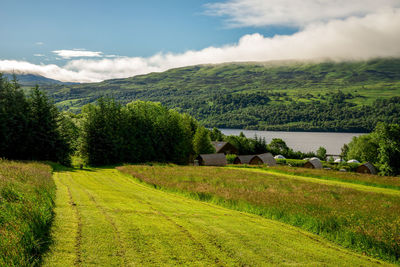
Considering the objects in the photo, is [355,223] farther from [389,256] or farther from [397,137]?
[397,137]

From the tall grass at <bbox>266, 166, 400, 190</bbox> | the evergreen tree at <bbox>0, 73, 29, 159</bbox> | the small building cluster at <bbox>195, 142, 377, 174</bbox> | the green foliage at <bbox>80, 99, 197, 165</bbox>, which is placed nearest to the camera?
the tall grass at <bbox>266, 166, 400, 190</bbox>

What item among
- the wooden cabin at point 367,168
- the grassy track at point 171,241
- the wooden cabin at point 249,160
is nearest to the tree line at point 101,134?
the wooden cabin at point 367,168

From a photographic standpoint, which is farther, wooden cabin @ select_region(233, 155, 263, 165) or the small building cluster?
wooden cabin @ select_region(233, 155, 263, 165)

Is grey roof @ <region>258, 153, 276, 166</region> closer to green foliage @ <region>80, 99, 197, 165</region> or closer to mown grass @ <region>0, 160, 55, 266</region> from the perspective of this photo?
green foliage @ <region>80, 99, 197, 165</region>

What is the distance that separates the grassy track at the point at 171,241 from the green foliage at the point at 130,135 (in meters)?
49.3

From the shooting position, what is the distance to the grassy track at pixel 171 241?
7867 mm

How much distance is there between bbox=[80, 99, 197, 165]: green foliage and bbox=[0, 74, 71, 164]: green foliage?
7787mm

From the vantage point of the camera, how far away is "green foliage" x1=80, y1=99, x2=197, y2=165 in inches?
2346

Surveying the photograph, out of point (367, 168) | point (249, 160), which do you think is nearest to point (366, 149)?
point (367, 168)

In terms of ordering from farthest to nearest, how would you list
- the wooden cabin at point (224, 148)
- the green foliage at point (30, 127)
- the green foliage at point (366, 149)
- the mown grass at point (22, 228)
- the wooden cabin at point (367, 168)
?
the green foliage at point (366, 149), the wooden cabin at point (224, 148), the wooden cabin at point (367, 168), the green foliage at point (30, 127), the mown grass at point (22, 228)

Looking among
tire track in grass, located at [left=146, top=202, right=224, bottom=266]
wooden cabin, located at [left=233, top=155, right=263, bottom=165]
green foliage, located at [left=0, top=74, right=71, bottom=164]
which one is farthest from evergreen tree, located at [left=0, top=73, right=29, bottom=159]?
wooden cabin, located at [left=233, top=155, right=263, bottom=165]

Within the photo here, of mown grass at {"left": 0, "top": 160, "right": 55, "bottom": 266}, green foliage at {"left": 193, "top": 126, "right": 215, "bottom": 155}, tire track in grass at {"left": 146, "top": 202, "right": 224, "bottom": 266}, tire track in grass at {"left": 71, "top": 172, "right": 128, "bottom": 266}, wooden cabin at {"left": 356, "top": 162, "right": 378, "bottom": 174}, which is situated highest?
mown grass at {"left": 0, "top": 160, "right": 55, "bottom": 266}

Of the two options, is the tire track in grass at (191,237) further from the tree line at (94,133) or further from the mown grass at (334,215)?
the tree line at (94,133)

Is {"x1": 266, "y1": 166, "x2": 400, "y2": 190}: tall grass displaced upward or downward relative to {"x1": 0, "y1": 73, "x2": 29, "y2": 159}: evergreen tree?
A: downward
